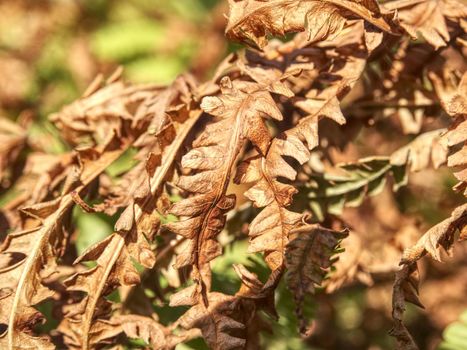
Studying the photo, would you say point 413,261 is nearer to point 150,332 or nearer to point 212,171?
point 212,171

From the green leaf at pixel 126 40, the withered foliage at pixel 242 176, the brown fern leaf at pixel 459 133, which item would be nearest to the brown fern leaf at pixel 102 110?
the withered foliage at pixel 242 176

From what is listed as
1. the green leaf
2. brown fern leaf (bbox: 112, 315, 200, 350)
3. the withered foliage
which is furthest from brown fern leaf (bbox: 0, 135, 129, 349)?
the green leaf

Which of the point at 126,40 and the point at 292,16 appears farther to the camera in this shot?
the point at 126,40

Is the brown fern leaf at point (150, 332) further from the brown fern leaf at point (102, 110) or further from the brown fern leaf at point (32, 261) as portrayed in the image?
the brown fern leaf at point (102, 110)

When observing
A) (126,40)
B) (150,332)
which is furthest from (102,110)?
(126,40)

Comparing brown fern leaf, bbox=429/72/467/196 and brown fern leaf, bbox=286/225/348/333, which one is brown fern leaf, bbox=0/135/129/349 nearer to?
brown fern leaf, bbox=286/225/348/333

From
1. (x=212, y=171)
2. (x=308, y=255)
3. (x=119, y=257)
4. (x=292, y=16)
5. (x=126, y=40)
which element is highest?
(x=292, y=16)
